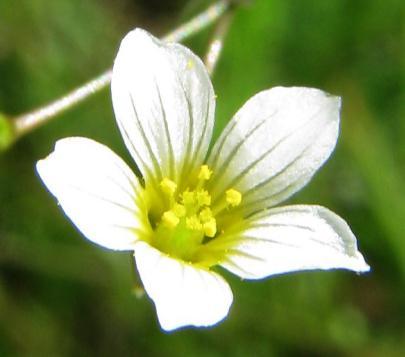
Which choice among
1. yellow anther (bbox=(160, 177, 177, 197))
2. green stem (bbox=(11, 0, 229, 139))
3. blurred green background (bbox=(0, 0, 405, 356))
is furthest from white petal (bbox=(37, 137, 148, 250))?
blurred green background (bbox=(0, 0, 405, 356))

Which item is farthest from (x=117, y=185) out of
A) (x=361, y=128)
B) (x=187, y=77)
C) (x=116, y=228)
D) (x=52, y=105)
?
(x=361, y=128)

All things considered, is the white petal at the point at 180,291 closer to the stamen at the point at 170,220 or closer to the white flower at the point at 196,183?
the white flower at the point at 196,183

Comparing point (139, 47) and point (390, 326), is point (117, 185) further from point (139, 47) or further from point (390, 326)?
point (390, 326)

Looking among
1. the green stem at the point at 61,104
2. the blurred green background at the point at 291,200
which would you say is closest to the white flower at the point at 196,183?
the green stem at the point at 61,104

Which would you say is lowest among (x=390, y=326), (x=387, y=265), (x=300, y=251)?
(x=390, y=326)

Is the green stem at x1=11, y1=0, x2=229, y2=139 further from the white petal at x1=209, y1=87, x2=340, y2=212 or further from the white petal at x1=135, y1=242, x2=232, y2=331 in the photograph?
the white petal at x1=135, y1=242, x2=232, y2=331

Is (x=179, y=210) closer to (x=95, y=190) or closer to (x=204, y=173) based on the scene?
(x=204, y=173)

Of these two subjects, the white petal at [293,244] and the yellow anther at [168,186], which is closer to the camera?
the white petal at [293,244]
